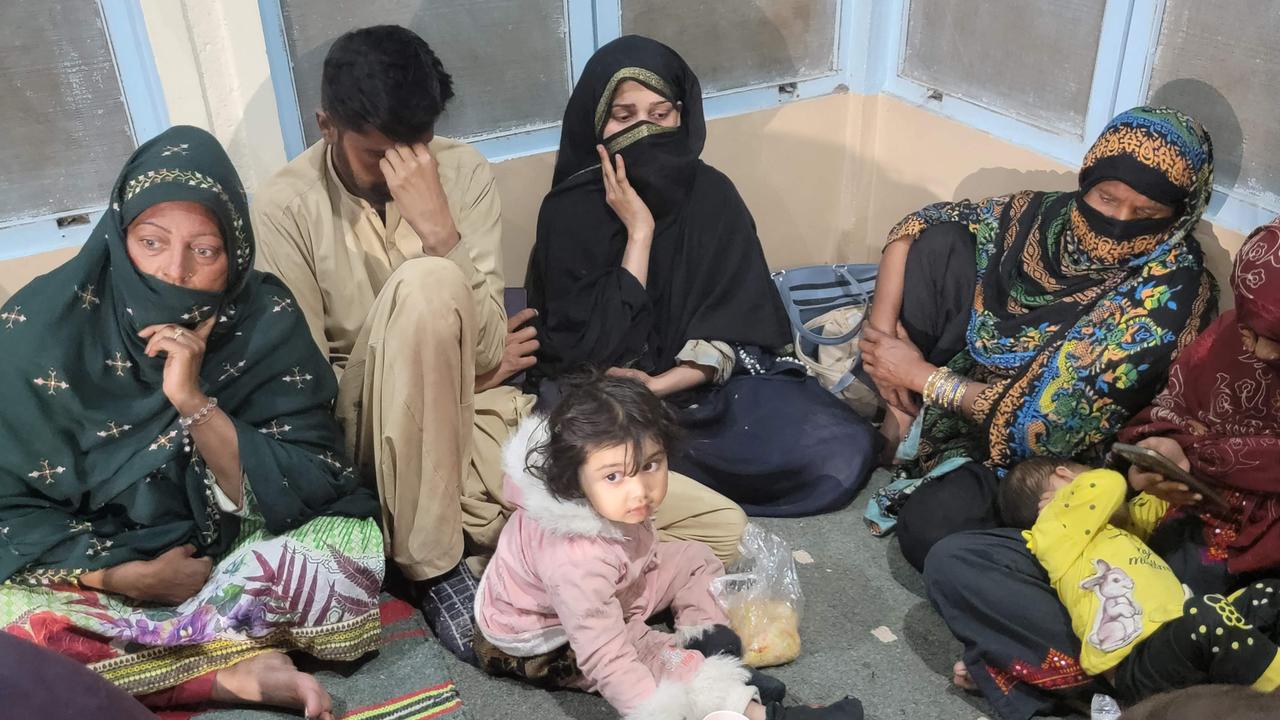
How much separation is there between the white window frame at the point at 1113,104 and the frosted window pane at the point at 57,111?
2208 millimetres

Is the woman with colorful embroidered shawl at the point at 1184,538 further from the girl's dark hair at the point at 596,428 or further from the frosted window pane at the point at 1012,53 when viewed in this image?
the frosted window pane at the point at 1012,53

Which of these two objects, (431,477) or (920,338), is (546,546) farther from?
(920,338)

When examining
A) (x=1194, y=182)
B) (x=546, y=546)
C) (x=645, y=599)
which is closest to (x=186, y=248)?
(x=546, y=546)

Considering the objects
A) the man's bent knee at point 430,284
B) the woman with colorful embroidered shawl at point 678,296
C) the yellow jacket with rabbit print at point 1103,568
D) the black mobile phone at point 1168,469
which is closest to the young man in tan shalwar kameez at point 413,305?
the man's bent knee at point 430,284

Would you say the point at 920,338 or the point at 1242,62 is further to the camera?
the point at 920,338

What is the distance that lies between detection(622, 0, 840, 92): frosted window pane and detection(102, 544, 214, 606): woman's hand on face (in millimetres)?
1807

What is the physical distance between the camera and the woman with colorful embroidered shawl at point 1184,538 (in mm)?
1959

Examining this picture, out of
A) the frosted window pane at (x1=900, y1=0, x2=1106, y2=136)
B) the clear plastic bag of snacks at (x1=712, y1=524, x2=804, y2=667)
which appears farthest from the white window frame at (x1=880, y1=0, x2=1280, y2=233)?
the clear plastic bag of snacks at (x1=712, y1=524, x2=804, y2=667)

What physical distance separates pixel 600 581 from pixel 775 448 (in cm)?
85

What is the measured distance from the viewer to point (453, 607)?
2227 millimetres

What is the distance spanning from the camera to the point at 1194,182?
2.16 metres

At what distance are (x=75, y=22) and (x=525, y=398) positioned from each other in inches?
50.5

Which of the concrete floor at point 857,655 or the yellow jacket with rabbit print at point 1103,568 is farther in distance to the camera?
Answer: the concrete floor at point 857,655

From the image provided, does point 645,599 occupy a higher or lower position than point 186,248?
lower
